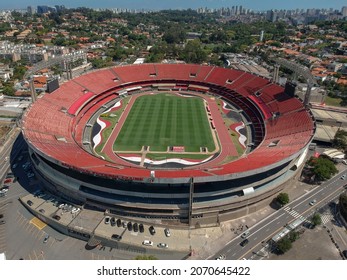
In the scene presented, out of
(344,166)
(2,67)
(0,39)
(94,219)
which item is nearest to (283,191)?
(344,166)

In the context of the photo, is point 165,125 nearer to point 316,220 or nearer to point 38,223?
point 38,223

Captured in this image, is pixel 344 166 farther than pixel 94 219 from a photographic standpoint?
Yes

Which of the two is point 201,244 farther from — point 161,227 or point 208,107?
point 208,107

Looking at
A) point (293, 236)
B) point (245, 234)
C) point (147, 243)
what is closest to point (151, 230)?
point (147, 243)

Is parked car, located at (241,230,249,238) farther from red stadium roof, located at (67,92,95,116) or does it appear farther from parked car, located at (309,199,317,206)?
red stadium roof, located at (67,92,95,116)

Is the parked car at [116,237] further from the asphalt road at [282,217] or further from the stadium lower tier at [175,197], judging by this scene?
the asphalt road at [282,217]

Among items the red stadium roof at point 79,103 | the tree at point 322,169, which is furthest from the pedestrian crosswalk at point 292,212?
the red stadium roof at point 79,103
